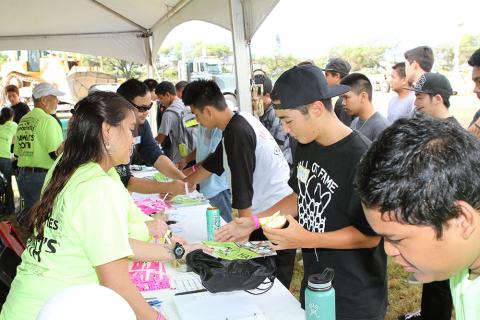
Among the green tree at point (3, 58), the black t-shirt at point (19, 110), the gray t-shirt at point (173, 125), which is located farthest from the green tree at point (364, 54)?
the green tree at point (3, 58)

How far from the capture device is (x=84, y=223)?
1263 millimetres

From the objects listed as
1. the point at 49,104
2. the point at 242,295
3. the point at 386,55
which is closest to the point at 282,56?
the point at 386,55

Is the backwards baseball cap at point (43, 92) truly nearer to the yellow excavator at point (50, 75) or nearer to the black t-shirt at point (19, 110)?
the black t-shirt at point (19, 110)

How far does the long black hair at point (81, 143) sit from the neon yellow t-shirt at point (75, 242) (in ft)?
0.13

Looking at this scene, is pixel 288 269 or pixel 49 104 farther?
pixel 49 104

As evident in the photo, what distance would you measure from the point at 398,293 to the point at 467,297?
295 cm

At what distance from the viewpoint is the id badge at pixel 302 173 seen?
67.8 inches

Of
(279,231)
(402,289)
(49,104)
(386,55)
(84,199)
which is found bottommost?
(402,289)

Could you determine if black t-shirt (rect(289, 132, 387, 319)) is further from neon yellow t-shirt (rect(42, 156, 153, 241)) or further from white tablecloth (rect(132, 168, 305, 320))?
neon yellow t-shirt (rect(42, 156, 153, 241))

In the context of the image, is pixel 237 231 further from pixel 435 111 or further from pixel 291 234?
pixel 435 111

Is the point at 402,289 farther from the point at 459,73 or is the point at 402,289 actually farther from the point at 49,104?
the point at 459,73

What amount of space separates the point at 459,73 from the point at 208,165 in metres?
6.10

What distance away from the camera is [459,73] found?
760cm

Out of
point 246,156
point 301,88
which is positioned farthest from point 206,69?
point 301,88
